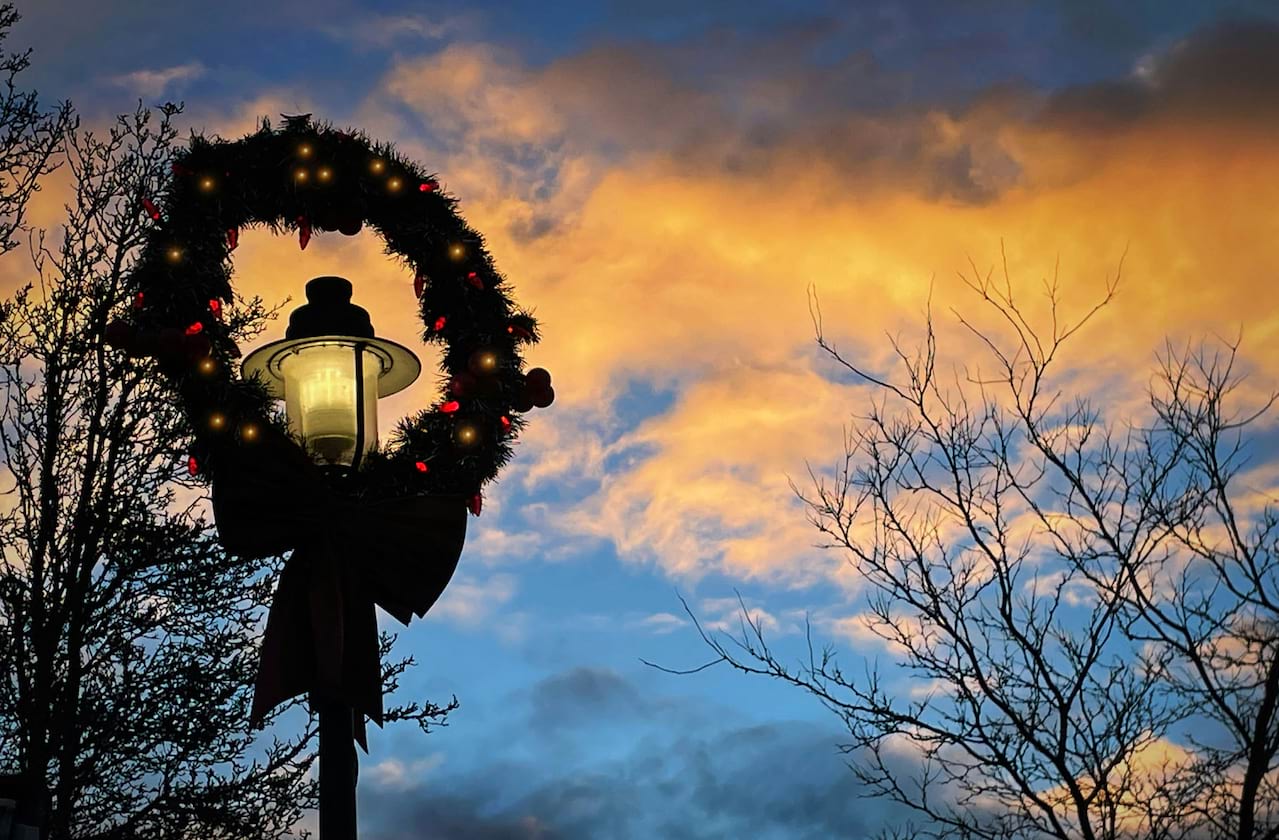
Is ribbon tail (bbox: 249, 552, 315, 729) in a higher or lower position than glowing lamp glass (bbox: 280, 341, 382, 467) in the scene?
lower

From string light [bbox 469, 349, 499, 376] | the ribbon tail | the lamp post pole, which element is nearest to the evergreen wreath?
string light [bbox 469, 349, 499, 376]

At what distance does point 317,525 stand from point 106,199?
6647mm

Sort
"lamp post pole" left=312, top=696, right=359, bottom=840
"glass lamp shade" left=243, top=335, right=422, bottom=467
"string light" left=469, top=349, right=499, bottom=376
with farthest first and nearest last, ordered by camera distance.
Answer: "string light" left=469, top=349, right=499, bottom=376, "glass lamp shade" left=243, top=335, right=422, bottom=467, "lamp post pole" left=312, top=696, right=359, bottom=840

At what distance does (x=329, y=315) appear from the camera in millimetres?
5219

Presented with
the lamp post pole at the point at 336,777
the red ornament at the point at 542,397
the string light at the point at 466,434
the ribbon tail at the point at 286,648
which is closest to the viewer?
the lamp post pole at the point at 336,777

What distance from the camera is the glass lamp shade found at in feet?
16.4

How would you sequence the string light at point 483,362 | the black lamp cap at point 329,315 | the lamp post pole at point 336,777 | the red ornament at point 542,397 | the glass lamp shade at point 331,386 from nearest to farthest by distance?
1. the lamp post pole at point 336,777
2. the glass lamp shade at point 331,386
3. the black lamp cap at point 329,315
4. the string light at point 483,362
5. the red ornament at point 542,397

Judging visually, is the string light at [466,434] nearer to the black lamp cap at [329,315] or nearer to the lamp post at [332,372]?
the lamp post at [332,372]

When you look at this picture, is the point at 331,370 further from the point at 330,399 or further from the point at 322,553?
the point at 322,553

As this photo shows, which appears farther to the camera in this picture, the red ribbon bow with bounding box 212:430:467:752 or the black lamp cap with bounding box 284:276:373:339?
the black lamp cap with bounding box 284:276:373:339

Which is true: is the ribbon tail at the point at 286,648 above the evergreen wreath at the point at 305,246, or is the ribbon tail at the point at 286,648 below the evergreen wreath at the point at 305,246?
below

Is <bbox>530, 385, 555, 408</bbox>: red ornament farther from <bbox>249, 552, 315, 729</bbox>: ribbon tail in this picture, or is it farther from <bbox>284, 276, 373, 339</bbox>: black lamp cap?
<bbox>249, 552, 315, 729</bbox>: ribbon tail

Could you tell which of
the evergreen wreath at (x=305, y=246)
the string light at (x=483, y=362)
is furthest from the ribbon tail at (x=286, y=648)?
the string light at (x=483, y=362)

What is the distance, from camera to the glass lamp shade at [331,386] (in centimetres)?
501
